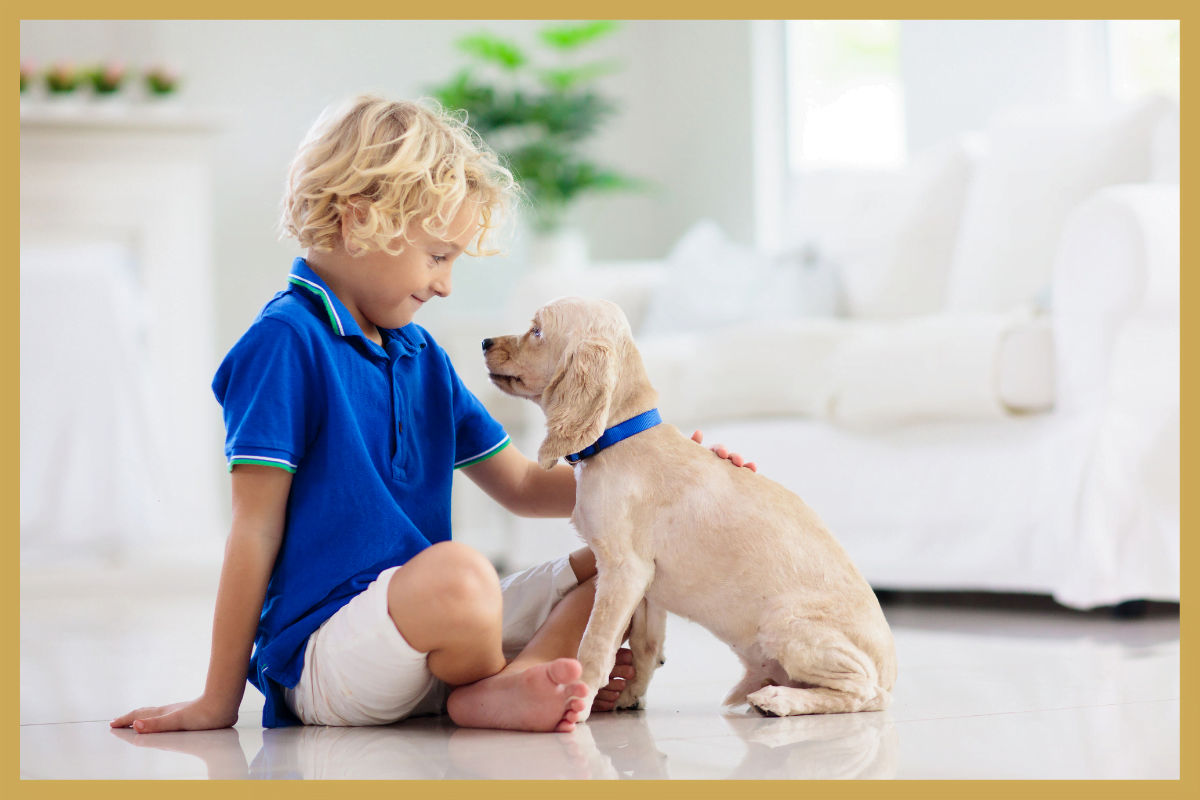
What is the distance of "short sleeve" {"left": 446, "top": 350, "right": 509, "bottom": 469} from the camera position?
1696 millimetres

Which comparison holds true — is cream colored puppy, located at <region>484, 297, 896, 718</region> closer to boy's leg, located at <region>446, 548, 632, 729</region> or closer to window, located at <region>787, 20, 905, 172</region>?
boy's leg, located at <region>446, 548, 632, 729</region>

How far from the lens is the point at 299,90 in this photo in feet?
18.9

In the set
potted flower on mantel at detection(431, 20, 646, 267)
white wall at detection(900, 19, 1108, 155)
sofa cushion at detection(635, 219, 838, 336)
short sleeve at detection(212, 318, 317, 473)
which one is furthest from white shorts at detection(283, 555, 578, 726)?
potted flower on mantel at detection(431, 20, 646, 267)

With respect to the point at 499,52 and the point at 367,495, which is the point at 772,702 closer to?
the point at 367,495

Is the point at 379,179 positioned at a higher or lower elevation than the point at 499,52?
lower

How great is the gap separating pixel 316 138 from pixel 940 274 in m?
2.29

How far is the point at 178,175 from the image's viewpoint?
208 inches

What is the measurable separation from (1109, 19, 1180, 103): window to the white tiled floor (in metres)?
2.30

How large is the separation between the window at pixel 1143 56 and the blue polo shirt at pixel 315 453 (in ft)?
10.5

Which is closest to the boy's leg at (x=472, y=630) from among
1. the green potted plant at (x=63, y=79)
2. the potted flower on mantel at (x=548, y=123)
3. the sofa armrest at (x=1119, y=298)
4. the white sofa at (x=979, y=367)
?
the white sofa at (x=979, y=367)

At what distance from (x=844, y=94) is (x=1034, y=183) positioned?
2192 mm

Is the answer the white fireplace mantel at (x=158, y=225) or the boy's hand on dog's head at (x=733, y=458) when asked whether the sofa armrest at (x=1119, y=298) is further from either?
the white fireplace mantel at (x=158, y=225)

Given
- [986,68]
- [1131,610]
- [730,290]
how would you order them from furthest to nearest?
[986,68] → [730,290] → [1131,610]

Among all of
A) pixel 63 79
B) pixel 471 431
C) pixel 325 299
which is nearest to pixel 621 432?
pixel 471 431
